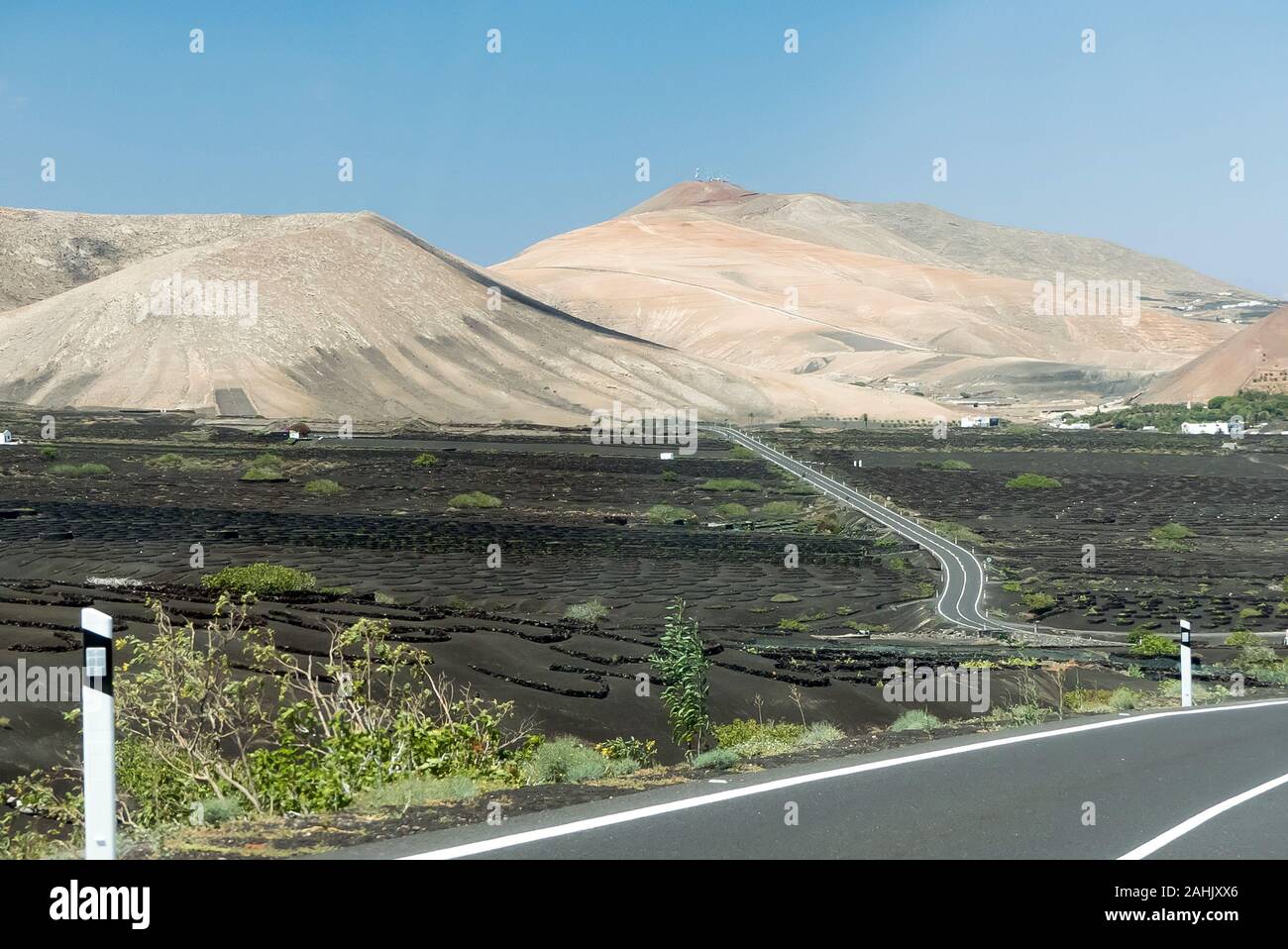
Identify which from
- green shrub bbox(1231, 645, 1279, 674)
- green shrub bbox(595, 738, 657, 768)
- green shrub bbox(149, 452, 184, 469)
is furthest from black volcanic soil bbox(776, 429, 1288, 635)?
green shrub bbox(149, 452, 184, 469)

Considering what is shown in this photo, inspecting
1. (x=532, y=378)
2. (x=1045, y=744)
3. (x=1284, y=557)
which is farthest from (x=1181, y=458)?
(x=1045, y=744)

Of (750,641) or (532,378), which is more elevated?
(532,378)

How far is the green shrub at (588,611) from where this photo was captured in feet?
128

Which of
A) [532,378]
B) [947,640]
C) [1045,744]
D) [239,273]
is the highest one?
[239,273]

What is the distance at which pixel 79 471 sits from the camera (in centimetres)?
7425

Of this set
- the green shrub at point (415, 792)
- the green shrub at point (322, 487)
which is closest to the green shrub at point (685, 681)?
the green shrub at point (415, 792)

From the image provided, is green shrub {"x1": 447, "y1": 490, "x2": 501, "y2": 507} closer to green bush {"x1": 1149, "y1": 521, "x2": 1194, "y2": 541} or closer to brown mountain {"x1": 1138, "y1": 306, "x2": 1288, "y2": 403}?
green bush {"x1": 1149, "y1": 521, "x2": 1194, "y2": 541}

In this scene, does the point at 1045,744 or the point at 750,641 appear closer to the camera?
the point at 1045,744

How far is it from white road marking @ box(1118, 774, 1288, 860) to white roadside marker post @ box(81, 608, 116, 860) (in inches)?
194

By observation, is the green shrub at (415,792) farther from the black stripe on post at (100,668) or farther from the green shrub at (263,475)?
the green shrub at (263,475)

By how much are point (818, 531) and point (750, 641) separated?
106 feet

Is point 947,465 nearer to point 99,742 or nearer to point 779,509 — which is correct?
point 779,509
